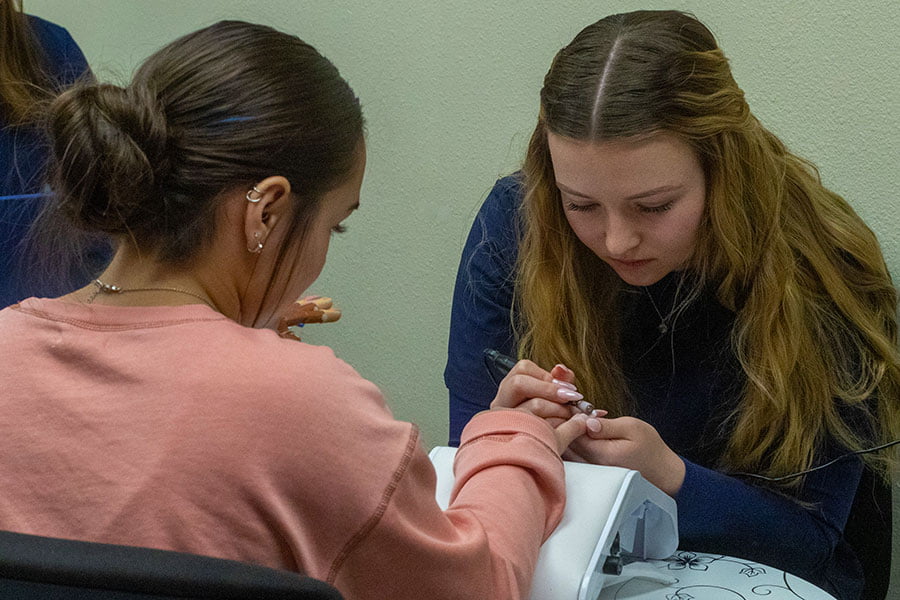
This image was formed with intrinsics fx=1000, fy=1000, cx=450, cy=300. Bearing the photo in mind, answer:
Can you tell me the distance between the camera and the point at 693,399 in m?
1.21

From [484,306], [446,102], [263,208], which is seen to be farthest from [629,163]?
[446,102]

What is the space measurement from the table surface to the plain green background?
0.52 metres

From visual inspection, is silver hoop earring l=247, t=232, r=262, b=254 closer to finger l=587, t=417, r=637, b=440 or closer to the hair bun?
the hair bun

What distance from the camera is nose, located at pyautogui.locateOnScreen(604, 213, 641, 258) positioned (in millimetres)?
1054

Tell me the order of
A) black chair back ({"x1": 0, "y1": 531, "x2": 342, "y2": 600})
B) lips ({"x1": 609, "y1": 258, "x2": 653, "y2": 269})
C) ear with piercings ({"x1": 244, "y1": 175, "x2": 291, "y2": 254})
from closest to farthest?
black chair back ({"x1": 0, "y1": 531, "x2": 342, "y2": 600}) < ear with piercings ({"x1": 244, "y1": 175, "x2": 291, "y2": 254}) < lips ({"x1": 609, "y1": 258, "x2": 653, "y2": 269})

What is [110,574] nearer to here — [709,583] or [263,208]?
[263,208]

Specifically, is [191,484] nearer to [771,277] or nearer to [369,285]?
[771,277]

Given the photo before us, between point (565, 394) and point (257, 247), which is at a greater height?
point (257, 247)

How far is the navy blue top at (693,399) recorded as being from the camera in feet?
3.51

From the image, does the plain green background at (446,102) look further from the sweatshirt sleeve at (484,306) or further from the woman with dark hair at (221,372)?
the woman with dark hair at (221,372)

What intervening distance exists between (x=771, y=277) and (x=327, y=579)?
2.16 feet

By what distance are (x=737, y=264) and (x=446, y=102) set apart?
673 millimetres

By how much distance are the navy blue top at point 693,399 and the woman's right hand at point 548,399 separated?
15cm

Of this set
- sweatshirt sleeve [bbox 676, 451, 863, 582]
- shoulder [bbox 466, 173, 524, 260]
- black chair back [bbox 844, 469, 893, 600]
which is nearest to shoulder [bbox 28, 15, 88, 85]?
shoulder [bbox 466, 173, 524, 260]
